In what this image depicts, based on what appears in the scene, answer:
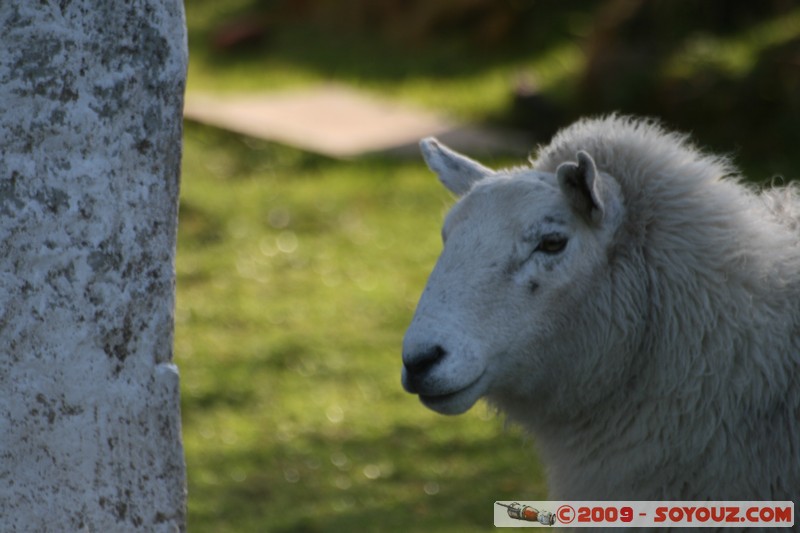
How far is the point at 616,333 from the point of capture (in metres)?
3.09

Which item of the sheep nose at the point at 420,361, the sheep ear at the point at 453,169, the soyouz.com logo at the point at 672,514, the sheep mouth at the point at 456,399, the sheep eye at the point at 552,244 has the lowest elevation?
the soyouz.com logo at the point at 672,514

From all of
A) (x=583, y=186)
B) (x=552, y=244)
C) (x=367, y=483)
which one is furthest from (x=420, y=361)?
(x=367, y=483)

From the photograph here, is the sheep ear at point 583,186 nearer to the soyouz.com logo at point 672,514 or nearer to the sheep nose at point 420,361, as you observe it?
the sheep nose at point 420,361

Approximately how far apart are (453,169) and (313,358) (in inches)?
128

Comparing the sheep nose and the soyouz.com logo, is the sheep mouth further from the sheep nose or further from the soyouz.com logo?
the soyouz.com logo

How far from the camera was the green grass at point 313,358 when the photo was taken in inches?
198

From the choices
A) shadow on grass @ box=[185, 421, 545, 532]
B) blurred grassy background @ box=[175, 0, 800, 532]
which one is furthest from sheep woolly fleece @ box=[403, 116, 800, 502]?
shadow on grass @ box=[185, 421, 545, 532]

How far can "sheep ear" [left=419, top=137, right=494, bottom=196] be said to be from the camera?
3461 millimetres

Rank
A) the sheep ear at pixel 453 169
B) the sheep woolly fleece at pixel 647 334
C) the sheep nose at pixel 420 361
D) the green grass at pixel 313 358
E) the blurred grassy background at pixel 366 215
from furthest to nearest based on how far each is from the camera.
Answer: the blurred grassy background at pixel 366 215, the green grass at pixel 313 358, the sheep ear at pixel 453 169, the sheep woolly fleece at pixel 647 334, the sheep nose at pixel 420 361

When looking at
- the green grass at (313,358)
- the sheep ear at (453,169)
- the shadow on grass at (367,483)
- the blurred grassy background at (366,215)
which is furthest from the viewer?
the blurred grassy background at (366,215)

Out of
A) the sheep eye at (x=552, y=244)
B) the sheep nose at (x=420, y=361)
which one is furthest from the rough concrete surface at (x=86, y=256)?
the sheep eye at (x=552, y=244)

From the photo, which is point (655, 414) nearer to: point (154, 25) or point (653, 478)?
point (653, 478)

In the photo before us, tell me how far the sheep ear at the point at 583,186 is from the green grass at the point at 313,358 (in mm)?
2066

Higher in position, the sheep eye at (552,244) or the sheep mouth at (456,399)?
the sheep eye at (552,244)
